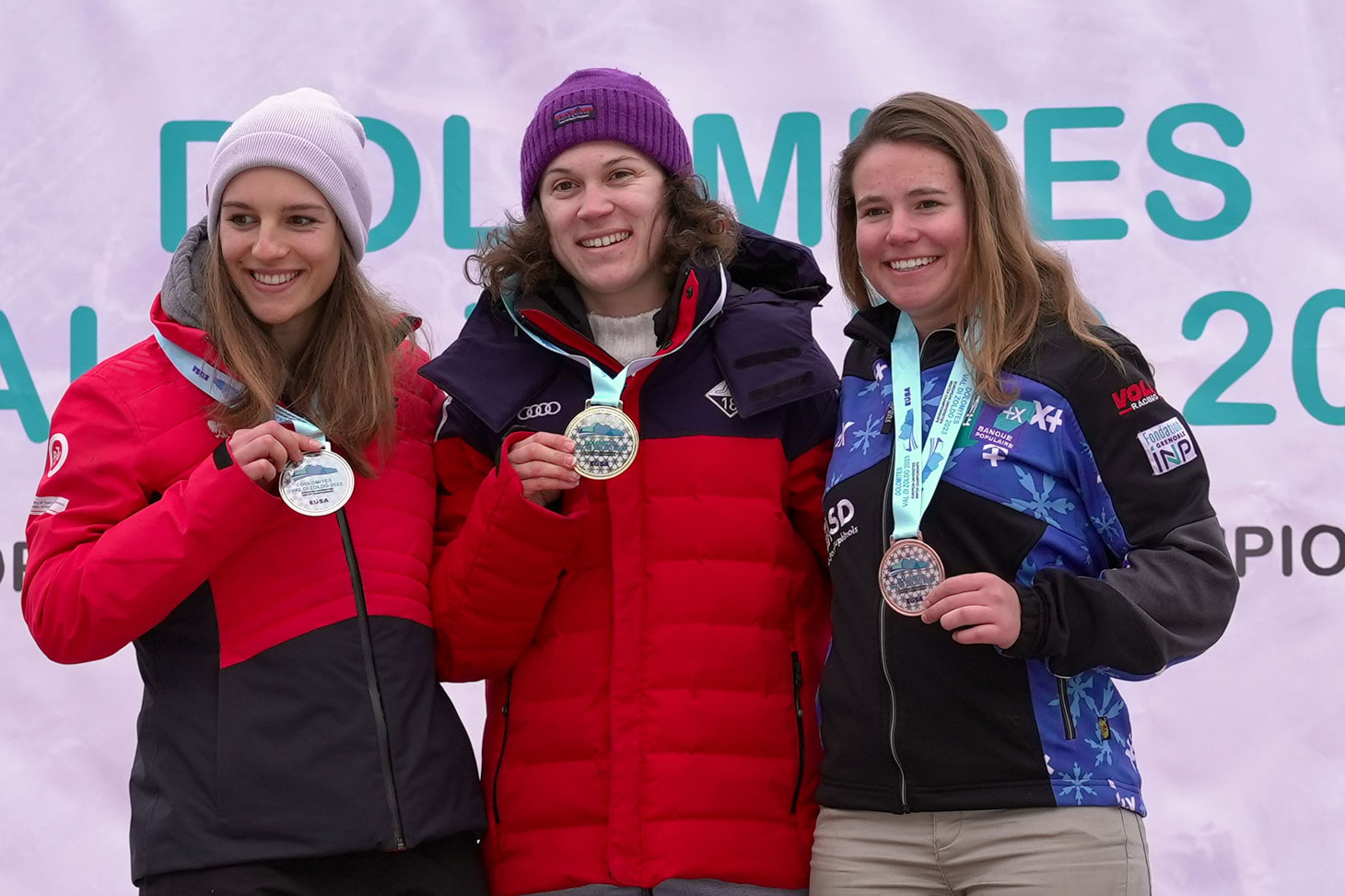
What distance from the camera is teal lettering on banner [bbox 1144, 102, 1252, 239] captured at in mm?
3172

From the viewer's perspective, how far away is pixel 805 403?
7.11 feet

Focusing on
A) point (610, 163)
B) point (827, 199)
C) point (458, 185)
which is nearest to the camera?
point (610, 163)

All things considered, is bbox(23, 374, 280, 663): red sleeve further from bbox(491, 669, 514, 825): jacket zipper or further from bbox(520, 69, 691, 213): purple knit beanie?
bbox(520, 69, 691, 213): purple knit beanie

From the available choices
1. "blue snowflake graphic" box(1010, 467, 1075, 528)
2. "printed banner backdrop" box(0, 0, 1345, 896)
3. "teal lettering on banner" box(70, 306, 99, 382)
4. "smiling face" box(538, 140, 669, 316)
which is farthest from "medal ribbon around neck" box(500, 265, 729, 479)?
"teal lettering on banner" box(70, 306, 99, 382)

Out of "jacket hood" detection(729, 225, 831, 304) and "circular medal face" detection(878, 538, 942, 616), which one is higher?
"jacket hood" detection(729, 225, 831, 304)

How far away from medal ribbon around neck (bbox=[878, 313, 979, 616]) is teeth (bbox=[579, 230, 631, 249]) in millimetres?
457

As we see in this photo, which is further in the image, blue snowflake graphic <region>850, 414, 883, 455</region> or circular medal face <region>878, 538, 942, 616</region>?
blue snowflake graphic <region>850, 414, 883, 455</region>

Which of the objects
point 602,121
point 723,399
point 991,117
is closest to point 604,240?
point 602,121

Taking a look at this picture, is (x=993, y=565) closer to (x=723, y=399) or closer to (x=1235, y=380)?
(x=723, y=399)

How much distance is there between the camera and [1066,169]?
321cm

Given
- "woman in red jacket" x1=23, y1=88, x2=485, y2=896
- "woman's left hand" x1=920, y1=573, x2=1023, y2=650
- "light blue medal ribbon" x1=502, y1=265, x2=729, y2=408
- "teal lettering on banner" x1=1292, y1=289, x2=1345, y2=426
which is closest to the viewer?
"woman's left hand" x1=920, y1=573, x2=1023, y2=650

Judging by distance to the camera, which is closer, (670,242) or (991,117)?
(670,242)

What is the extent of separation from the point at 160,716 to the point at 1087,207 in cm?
231

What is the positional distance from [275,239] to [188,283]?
0.15 meters
